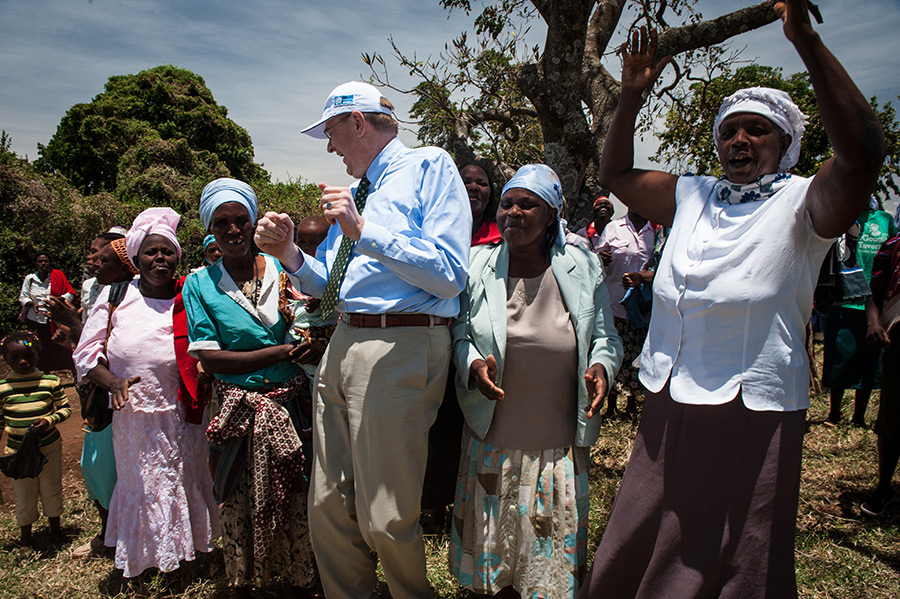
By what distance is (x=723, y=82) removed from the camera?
795 cm

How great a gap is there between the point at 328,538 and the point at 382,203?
1483 millimetres

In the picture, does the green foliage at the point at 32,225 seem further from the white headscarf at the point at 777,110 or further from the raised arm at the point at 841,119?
the raised arm at the point at 841,119

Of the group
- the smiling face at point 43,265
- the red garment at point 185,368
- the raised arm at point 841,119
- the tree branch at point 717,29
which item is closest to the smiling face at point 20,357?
the red garment at point 185,368

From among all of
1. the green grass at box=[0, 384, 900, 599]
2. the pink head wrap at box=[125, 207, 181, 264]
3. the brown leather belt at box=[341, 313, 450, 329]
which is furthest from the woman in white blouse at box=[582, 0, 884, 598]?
the pink head wrap at box=[125, 207, 181, 264]

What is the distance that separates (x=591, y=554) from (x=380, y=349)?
185cm

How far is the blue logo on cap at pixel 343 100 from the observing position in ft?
8.20

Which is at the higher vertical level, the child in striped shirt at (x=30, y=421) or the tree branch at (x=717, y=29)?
the tree branch at (x=717, y=29)

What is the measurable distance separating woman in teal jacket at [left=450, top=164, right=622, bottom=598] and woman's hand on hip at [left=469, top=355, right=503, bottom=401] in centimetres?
1

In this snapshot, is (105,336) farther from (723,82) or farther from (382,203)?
(723,82)

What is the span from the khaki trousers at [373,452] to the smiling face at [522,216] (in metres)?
0.55

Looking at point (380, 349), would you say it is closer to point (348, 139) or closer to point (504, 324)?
point (504, 324)

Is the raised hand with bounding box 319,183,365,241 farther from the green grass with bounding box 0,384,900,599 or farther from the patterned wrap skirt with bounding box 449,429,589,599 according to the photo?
the green grass with bounding box 0,384,900,599

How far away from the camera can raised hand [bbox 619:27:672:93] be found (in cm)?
213

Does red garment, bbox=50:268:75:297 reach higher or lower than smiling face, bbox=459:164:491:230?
lower
